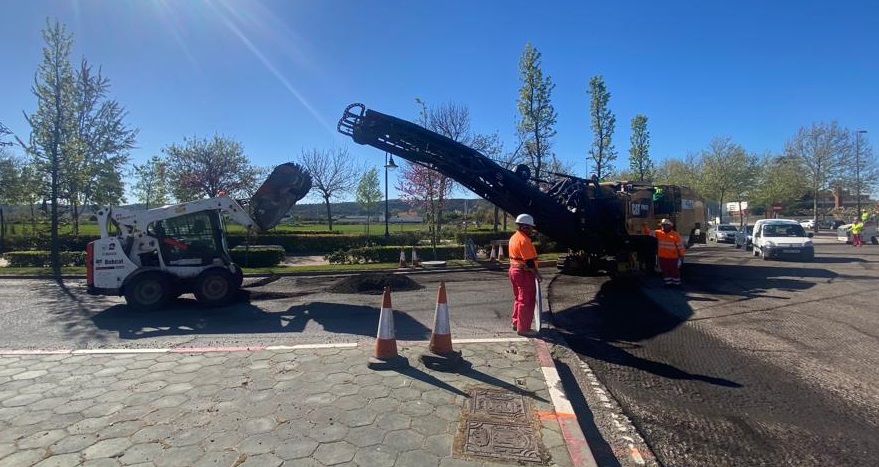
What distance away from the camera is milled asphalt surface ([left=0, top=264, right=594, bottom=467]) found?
3158 mm

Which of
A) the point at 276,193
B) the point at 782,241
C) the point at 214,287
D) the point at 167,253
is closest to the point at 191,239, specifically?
the point at 167,253

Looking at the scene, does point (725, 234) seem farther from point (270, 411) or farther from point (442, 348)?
point (270, 411)

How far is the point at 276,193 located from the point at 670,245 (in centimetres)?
926

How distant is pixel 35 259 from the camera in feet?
54.5

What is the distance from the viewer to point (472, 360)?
17.2 ft

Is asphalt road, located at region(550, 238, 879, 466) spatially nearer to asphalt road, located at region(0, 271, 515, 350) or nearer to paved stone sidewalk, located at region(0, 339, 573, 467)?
paved stone sidewalk, located at region(0, 339, 573, 467)

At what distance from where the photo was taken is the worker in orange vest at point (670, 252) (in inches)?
441

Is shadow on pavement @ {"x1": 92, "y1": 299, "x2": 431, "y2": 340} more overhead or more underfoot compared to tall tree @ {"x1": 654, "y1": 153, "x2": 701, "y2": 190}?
more underfoot

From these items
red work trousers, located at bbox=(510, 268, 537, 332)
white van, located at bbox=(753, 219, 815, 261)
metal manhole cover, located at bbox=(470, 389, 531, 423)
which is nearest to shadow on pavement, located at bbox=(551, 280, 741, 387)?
red work trousers, located at bbox=(510, 268, 537, 332)

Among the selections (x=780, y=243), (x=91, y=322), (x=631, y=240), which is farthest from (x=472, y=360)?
(x=780, y=243)

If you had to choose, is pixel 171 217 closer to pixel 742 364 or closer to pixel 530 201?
pixel 530 201

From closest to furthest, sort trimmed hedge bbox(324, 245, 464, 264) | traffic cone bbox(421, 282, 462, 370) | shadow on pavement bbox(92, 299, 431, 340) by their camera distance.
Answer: traffic cone bbox(421, 282, 462, 370), shadow on pavement bbox(92, 299, 431, 340), trimmed hedge bbox(324, 245, 464, 264)

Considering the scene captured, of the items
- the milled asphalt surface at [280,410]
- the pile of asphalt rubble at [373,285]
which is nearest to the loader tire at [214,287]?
the pile of asphalt rubble at [373,285]

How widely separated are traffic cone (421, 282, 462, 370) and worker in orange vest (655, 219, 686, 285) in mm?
8048
